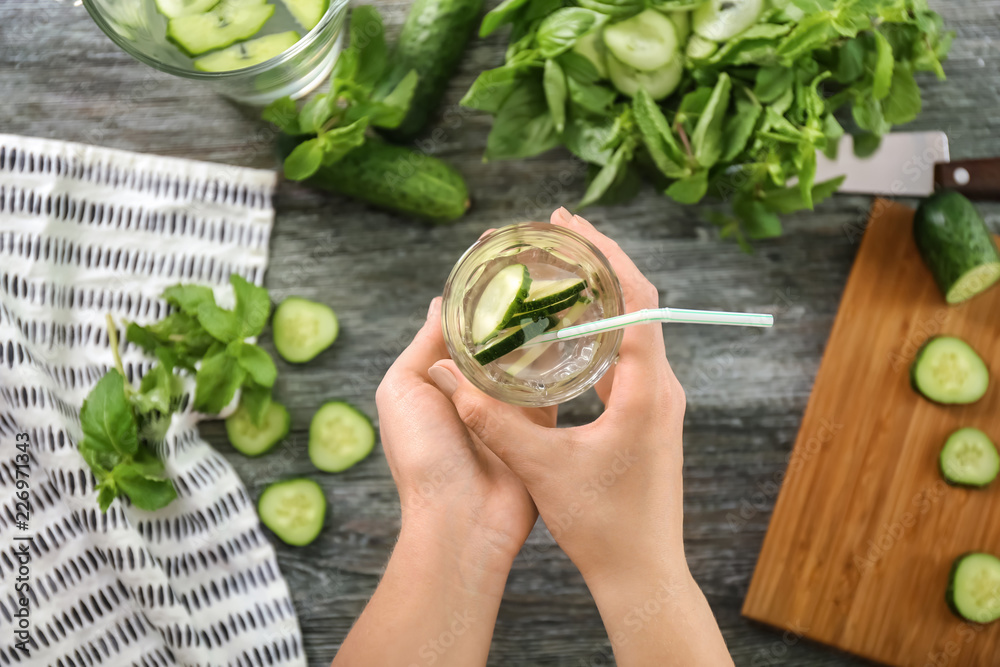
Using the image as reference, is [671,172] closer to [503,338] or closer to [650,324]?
[650,324]

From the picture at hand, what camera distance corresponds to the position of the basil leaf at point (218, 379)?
1517 mm

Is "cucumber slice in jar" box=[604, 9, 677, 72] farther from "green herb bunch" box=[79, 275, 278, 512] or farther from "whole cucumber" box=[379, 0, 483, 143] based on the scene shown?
"green herb bunch" box=[79, 275, 278, 512]

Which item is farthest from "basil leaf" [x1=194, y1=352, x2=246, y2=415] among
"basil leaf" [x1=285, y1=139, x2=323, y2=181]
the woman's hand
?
the woman's hand

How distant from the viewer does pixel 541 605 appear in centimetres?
173

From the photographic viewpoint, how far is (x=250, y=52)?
1.38 m

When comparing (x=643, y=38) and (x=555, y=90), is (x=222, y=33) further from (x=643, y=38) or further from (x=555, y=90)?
(x=643, y=38)

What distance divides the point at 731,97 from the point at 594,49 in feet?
1.12

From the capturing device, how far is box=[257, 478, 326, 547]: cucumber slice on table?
65.4 inches

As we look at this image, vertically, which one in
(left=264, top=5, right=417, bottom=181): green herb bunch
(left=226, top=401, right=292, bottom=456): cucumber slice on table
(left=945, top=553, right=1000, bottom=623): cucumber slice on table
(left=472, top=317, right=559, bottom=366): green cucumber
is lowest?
(left=945, top=553, right=1000, bottom=623): cucumber slice on table

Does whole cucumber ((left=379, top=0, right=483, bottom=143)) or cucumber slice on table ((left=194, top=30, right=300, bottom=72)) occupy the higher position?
cucumber slice on table ((left=194, top=30, right=300, bottom=72))

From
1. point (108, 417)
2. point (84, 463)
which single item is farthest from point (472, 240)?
point (84, 463)

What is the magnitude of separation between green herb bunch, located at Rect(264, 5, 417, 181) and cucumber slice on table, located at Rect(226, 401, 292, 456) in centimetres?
63

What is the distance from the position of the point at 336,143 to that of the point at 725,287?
1079 millimetres

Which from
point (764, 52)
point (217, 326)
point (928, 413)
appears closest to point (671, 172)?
point (764, 52)
